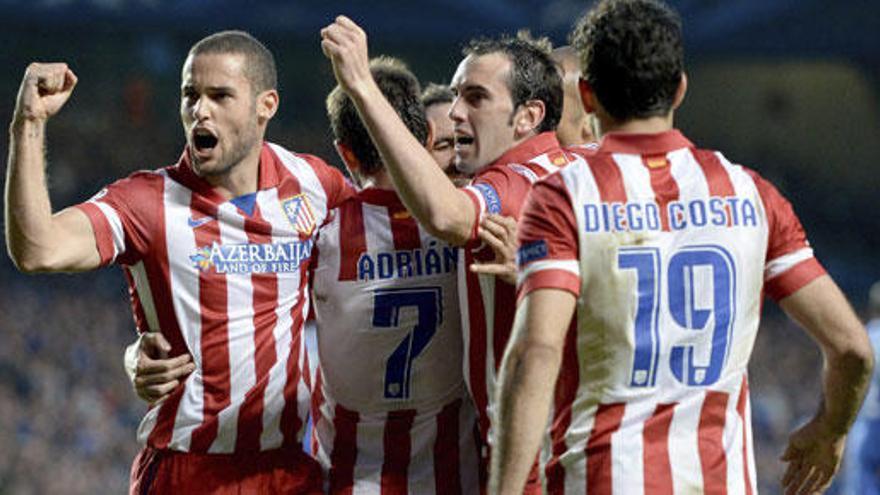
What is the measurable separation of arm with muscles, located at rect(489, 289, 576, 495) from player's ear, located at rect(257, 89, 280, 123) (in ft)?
5.81

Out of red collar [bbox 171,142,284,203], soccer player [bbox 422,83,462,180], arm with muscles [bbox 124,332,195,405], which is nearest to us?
arm with muscles [bbox 124,332,195,405]

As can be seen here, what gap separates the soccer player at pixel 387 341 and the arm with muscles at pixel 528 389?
125 centimetres

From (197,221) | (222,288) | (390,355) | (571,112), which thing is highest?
(571,112)

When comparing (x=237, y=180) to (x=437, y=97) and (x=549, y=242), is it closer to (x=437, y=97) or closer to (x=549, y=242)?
(x=437, y=97)

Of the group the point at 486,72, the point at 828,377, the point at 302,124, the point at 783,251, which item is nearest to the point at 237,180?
the point at 486,72

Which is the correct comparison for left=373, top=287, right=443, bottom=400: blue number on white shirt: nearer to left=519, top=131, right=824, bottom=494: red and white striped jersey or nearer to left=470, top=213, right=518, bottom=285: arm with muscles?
left=470, top=213, right=518, bottom=285: arm with muscles

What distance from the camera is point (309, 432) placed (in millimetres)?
4816

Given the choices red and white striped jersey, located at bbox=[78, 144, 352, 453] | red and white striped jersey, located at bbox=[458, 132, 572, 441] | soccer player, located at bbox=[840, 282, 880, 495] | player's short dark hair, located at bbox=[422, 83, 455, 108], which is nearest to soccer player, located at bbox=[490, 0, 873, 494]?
red and white striped jersey, located at bbox=[458, 132, 572, 441]

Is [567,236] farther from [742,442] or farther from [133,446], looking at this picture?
[133,446]

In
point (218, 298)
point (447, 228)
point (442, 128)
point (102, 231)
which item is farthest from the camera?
point (442, 128)

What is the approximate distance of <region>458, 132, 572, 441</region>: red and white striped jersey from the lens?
4.23m

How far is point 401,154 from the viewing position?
3787 mm

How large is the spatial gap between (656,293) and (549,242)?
0.97 feet

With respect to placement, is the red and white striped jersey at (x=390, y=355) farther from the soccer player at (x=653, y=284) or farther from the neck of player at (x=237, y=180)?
the soccer player at (x=653, y=284)
